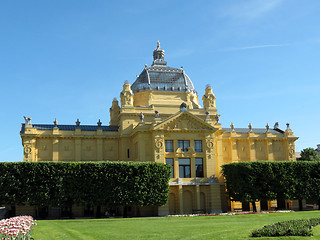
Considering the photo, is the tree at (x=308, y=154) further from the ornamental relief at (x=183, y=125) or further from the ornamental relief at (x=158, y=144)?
the ornamental relief at (x=158, y=144)

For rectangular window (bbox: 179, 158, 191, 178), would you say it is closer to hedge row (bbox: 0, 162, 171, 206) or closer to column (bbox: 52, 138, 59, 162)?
hedge row (bbox: 0, 162, 171, 206)

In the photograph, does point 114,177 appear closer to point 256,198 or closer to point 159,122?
point 159,122

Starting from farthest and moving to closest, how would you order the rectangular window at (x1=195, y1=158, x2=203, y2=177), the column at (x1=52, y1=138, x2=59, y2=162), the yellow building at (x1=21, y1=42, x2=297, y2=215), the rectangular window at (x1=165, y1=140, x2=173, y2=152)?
the column at (x1=52, y1=138, x2=59, y2=162) → the rectangular window at (x1=195, y1=158, x2=203, y2=177) → the rectangular window at (x1=165, y1=140, x2=173, y2=152) → the yellow building at (x1=21, y1=42, x2=297, y2=215)

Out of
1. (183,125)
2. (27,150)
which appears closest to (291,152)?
(183,125)

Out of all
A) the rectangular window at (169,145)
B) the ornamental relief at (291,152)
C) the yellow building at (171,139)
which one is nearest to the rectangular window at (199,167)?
the yellow building at (171,139)

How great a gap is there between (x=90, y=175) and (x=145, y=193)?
8.94 meters

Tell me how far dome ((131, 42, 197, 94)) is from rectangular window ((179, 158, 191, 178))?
61.8 feet

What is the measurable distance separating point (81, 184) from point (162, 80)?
3447 cm

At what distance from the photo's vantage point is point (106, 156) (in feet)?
267

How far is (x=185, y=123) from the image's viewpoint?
74.3 meters

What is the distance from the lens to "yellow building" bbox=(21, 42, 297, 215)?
238 feet

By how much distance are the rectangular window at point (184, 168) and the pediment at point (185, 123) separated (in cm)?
582

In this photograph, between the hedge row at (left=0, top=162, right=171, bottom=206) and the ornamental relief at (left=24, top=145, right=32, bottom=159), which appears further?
the ornamental relief at (left=24, top=145, right=32, bottom=159)

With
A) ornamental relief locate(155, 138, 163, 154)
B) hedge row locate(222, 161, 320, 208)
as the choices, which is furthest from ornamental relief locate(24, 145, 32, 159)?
hedge row locate(222, 161, 320, 208)
